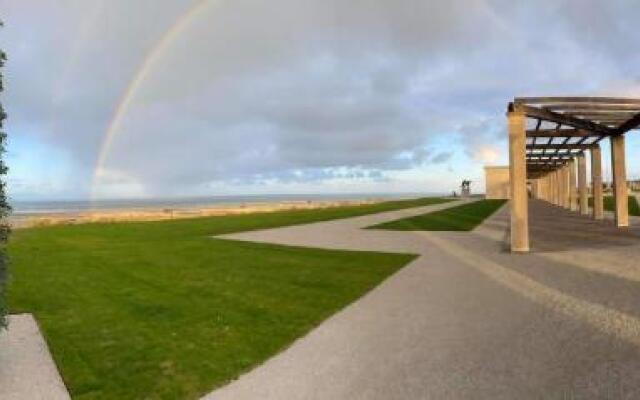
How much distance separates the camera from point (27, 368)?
21.9 ft

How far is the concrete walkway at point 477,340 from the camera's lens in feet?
18.4

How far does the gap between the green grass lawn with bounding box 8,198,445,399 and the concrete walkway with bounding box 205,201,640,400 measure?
546 mm

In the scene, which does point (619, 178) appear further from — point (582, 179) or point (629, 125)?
point (582, 179)

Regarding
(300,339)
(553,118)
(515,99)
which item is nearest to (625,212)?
(553,118)

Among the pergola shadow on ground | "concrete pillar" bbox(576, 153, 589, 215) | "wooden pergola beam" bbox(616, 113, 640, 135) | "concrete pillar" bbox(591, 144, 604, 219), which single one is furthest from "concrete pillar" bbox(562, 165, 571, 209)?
"wooden pergola beam" bbox(616, 113, 640, 135)

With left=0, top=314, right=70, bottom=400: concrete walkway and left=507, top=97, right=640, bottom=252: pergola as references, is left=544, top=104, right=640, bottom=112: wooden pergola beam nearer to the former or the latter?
left=507, top=97, right=640, bottom=252: pergola

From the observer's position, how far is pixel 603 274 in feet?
39.0

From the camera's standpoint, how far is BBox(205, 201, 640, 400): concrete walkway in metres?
5.62

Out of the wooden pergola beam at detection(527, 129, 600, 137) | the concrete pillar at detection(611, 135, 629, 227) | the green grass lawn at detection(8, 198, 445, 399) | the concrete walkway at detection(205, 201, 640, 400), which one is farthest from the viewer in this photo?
the concrete pillar at detection(611, 135, 629, 227)

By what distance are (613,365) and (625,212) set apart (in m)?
19.5

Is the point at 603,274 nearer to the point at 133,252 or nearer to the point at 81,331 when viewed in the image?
the point at 81,331

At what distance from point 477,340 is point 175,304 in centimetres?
500

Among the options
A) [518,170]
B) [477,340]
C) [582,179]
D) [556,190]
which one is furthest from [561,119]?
[556,190]

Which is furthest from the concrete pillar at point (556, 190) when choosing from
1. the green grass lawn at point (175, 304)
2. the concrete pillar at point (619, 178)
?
the green grass lawn at point (175, 304)
